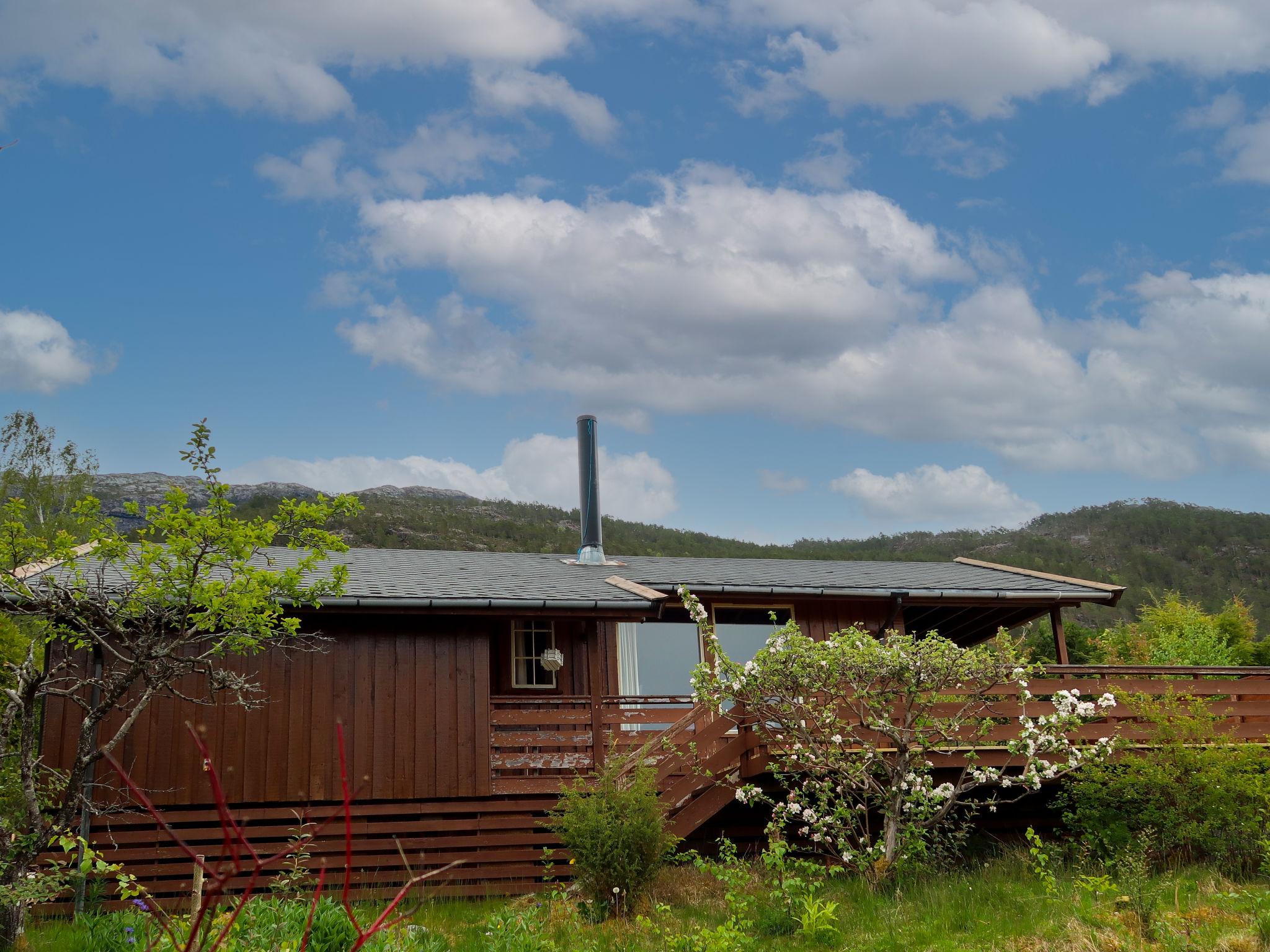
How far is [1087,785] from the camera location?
1076 centimetres

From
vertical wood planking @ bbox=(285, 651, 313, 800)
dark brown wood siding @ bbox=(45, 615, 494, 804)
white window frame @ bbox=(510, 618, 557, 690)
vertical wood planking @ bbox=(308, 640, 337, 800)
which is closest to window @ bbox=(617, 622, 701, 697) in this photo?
white window frame @ bbox=(510, 618, 557, 690)

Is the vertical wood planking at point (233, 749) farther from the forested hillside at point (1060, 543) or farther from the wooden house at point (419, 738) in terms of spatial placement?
the forested hillside at point (1060, 543)

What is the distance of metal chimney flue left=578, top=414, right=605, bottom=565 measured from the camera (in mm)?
16406

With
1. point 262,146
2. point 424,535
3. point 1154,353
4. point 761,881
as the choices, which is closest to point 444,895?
point 761,881

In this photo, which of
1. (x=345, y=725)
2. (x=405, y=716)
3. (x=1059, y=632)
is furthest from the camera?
(x=1059, y=632)

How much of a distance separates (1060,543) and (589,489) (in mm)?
42267

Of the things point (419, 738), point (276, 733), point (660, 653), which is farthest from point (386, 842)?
point (660, 653)

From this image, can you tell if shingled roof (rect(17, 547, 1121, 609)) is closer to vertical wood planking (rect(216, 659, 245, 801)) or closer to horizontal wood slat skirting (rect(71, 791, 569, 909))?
vertical wood planking (rect(216, 659, 245, 801))

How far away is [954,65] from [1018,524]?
161 feet

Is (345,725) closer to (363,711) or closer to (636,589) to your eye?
(363,711)

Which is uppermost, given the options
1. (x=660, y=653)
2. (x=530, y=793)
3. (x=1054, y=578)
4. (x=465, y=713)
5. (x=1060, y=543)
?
(x=1060, y=543)

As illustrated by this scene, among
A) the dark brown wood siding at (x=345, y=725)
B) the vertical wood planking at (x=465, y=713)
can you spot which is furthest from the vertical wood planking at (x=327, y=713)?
the vertical wood planking at (x=465, y=713)

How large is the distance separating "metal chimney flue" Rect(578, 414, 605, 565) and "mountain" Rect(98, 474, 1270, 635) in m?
25.8

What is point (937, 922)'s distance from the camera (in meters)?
8.24
